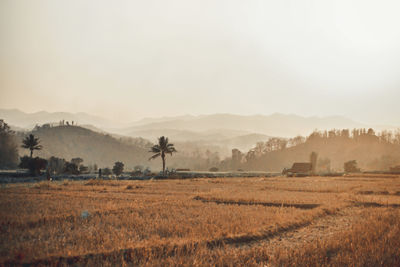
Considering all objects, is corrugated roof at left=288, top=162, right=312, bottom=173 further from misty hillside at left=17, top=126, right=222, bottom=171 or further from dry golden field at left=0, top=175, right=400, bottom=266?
misty hillside at left=17, top=126, right=222, bottom=171

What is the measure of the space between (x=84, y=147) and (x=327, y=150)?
132m

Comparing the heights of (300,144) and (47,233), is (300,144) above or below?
above

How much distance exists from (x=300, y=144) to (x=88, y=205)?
164601mm

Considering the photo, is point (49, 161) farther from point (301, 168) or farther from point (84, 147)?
point (84, 147)

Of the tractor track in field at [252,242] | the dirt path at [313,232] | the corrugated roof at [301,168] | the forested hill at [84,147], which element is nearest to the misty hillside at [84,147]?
the forested hill at [84,147]

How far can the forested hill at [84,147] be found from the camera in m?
154

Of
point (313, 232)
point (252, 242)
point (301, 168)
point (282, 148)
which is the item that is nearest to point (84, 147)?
point (282, 148)

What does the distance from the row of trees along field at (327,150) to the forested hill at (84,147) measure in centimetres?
5785

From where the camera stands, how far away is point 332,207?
21.3 meters

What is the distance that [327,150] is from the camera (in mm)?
160625

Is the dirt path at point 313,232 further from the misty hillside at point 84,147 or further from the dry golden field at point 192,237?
the misty hillside at point 84,147

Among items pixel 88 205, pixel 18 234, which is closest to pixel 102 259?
pixel 18 234

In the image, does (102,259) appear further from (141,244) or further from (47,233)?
(47,233)

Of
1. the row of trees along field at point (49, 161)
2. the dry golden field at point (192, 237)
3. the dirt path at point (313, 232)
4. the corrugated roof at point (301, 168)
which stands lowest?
the dirt path at point (313, 232)
